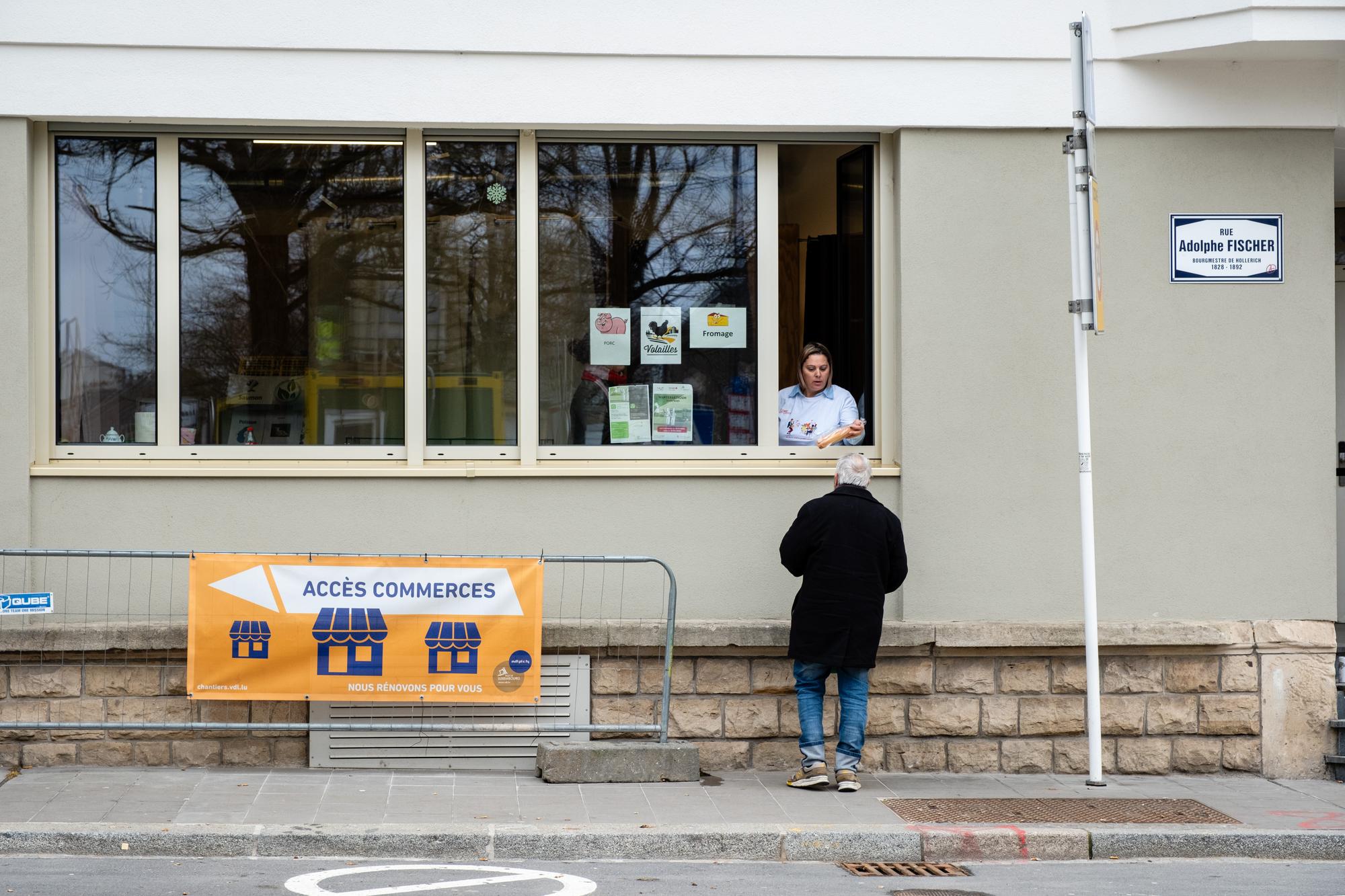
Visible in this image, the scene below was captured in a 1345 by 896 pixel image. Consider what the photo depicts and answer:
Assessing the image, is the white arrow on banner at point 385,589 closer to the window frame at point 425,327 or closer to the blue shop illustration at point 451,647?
the blue shop illustration at point 451,647

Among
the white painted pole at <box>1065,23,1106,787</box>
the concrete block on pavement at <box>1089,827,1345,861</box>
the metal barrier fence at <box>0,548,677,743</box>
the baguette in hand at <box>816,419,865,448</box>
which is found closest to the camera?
the concrete block on pavement at <box>1089,827,1345,861</box>

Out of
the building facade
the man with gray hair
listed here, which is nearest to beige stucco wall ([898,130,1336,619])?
the building facade

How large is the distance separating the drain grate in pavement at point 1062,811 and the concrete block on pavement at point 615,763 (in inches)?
45.0

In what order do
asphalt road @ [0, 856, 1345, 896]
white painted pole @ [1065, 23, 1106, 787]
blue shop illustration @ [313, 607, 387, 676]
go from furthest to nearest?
1. blue shop illustration @ [313, 607, 387, 676]
2. white painted pole @ [1065, 23, 1106, 787]
3. asphalt road @ [0, 856, 1345, 896]

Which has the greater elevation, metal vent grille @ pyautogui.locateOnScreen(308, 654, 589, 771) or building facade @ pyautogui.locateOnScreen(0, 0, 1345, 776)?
building facade @ pyautogui.locateOnScreen(0, 0, 1345, 776)

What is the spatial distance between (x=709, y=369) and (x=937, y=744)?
2596mm

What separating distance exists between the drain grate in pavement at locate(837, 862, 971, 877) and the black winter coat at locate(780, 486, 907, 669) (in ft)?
4.02

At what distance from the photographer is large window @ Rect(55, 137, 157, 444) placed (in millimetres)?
8164

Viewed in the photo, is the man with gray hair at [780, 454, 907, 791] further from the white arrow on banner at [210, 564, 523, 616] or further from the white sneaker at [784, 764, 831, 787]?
the white arrow on banner at [210, 564, 523, 616]

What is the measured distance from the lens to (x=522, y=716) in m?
8.01

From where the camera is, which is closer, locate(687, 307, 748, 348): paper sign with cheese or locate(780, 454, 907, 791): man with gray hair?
locate(780, 454, 907, 791): man with gray hair

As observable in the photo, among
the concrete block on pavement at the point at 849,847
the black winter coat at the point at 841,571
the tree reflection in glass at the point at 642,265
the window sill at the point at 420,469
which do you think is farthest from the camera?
the tree reflection in glass at the point at 642,265

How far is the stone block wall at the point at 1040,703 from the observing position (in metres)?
8.15

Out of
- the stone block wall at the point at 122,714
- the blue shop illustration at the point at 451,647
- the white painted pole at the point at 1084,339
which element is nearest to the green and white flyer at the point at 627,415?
the blue shop illustration at the point at 451,647
